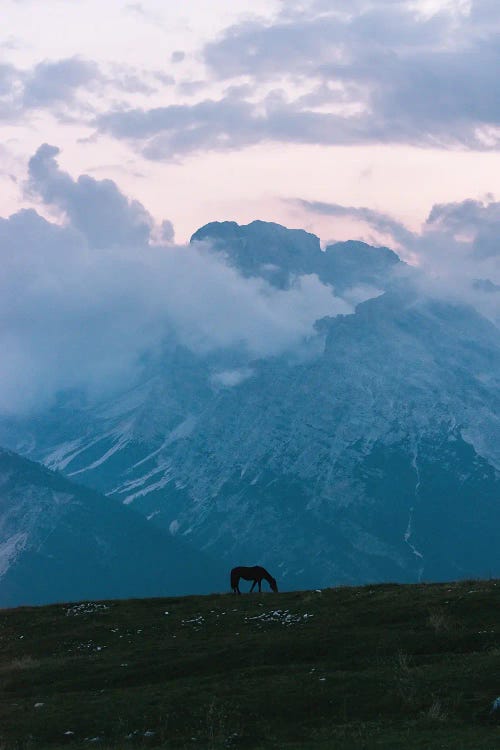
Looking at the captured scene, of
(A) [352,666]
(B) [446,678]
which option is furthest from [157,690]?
(B) [446,678]

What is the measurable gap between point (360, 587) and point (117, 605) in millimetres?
15045

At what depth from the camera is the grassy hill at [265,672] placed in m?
39.4

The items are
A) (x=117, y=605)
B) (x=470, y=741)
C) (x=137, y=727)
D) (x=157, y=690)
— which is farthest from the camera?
(x=117, y=605)

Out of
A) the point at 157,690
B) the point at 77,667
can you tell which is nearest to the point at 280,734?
the point at 157,690

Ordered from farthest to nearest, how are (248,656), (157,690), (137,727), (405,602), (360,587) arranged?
1. (360,587)
2. (405,602)
3. (248,656)
4. (157,690)
5. (137,727)

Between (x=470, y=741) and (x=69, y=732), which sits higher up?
(x=69, y=732)

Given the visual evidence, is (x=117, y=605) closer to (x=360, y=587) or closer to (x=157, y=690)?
(x=360, y=587)

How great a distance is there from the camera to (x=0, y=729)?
142 feet

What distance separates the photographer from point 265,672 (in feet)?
156

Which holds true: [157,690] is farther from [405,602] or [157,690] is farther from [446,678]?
[405,602]

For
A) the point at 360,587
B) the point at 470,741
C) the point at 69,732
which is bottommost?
the point at 470,741

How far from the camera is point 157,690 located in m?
46.4

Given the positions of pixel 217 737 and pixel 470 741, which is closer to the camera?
pixel 470 741

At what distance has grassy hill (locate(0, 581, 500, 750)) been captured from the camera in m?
39.4
